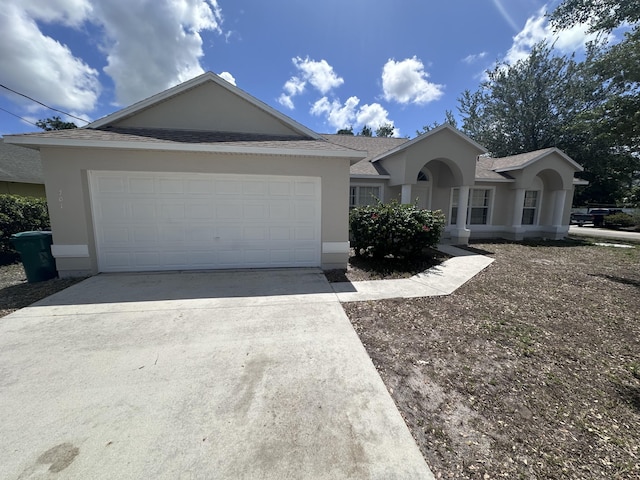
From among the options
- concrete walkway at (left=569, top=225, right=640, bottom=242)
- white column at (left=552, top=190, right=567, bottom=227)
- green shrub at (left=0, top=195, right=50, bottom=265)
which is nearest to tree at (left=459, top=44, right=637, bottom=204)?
concrete walkway at (left=569, top=225, right=640, bottom=242)

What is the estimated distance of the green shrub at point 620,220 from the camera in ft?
73.9

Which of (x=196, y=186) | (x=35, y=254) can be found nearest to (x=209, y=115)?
(x=196, y=186)

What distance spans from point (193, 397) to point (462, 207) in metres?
11.8

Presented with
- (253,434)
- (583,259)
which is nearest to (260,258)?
(253,434)

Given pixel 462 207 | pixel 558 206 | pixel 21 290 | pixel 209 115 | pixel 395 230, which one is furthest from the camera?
pixel 558 206

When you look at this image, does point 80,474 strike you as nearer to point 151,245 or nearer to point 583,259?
point 151,245

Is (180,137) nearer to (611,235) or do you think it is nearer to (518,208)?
(518,208)

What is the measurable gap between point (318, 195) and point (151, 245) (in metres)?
4.28

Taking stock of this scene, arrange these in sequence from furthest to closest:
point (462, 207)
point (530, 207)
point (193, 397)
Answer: point (530, 207) → point (462, 207) → point (193, 397)

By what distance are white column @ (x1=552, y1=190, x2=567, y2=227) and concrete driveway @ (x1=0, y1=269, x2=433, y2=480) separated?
48.6 ft

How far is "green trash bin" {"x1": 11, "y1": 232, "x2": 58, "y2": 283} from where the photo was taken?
6.01 m

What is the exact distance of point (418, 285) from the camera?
6.27m

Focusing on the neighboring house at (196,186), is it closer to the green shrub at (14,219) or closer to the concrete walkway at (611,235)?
the green shrub at (14,219)

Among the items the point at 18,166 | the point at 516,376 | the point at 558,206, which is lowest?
the point at 516,376
